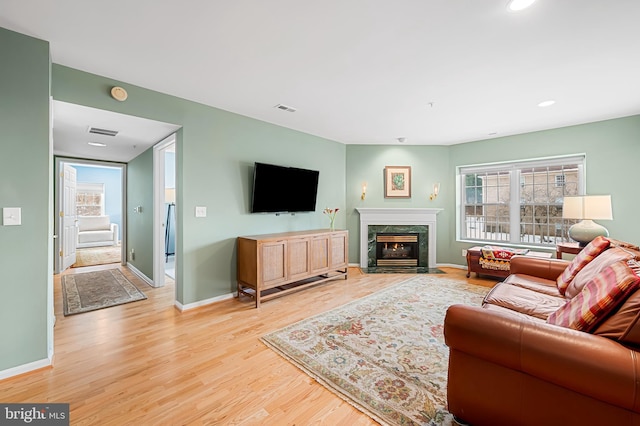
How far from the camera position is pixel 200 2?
1.67 metres

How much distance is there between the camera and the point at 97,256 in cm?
642

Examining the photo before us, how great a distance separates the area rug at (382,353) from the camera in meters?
1.67

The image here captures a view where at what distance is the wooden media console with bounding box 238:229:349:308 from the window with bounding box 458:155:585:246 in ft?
9.94

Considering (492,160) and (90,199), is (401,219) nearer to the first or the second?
(492,160)

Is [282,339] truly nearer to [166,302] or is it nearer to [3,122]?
[166,302]

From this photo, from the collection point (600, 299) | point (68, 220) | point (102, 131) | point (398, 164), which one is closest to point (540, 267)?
point (600, 299)

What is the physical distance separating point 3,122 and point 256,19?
1.95 metres

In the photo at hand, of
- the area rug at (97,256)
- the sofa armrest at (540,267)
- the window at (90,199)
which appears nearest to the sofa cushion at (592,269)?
the sofa armrest at (540,267)

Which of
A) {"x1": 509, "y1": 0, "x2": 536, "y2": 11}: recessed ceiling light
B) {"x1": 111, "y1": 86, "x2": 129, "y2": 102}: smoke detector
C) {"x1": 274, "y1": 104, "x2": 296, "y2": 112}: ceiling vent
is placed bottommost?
{"x1": 111, "y1": 86, "x2": 129, "y2": 102}: smoke detector

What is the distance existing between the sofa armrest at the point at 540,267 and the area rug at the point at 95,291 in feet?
15.4

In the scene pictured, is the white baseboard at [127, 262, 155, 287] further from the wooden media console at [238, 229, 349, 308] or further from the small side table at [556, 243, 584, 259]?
the small side table at [556, 243, 584, 259]

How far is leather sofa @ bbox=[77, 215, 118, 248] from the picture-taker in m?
7.71

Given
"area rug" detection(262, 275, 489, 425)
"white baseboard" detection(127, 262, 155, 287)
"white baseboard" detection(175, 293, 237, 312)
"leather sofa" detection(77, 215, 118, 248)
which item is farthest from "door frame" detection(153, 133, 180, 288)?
"leather sofa" detection(77, 215, 118, 248)

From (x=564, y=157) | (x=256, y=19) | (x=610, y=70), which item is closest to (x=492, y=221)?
(x=564, y=157)
